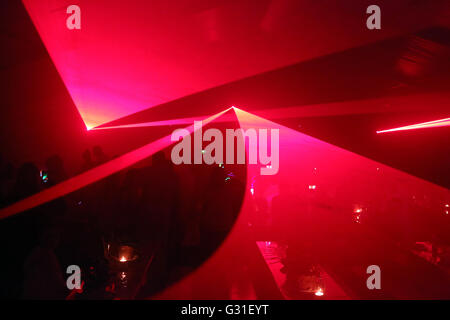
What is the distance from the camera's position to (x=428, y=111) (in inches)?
193

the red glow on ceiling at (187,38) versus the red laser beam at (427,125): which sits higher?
the red glow on ceiling at (187,38)

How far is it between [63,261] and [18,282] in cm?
72

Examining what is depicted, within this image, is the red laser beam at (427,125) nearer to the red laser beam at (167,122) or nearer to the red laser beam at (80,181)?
the red laser beam at (167,122)

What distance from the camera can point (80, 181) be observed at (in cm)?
466

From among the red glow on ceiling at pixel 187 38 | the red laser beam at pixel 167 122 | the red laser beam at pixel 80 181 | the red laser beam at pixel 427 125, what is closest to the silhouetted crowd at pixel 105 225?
the red laser beam at pixel 80 181

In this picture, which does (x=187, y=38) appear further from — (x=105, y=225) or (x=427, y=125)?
(x=427, y=125)

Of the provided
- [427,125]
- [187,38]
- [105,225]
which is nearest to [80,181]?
[105,225]

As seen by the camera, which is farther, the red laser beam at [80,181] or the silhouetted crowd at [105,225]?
the red laser beam at [80,181]

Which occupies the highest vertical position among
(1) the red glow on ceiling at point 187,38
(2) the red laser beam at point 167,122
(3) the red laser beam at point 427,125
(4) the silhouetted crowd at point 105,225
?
(2) the red laser beam at point 167,122

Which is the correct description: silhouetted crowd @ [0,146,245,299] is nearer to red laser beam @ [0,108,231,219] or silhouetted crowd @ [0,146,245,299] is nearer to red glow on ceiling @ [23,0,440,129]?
red laser beam @ [0,108,231,219]

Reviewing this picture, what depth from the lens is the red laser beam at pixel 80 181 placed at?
307 centimetres

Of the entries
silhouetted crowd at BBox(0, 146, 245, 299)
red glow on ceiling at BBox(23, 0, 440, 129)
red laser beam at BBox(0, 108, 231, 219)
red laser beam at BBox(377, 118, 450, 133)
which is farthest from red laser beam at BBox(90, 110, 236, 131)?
red laser beam at BBox(377, 118, 450, 133)

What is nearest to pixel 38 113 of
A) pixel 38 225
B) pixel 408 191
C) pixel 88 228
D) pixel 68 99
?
pixel 68 99

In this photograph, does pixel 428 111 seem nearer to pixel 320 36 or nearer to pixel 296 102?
pixel 296 102
